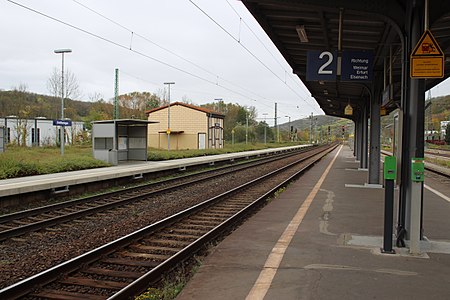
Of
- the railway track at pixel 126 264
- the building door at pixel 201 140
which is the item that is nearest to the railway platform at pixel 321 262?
the railway track at pixel 126 264

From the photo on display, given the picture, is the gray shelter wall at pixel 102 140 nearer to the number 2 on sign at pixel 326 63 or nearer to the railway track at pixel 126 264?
the railway track at pixel 126 264

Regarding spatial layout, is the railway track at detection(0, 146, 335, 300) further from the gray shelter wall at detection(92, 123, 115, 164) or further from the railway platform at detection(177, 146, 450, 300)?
the gray shelter wall at detection(92, 123, 115, 164)

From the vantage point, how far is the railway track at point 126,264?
15.3ft

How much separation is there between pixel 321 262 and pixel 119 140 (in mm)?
18829

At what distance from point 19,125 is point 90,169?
58.3 feet

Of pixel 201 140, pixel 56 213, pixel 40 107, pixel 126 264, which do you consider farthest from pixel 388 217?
pixel 40 107

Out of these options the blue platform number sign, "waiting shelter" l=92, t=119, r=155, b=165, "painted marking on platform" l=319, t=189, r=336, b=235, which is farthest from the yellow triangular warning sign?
"waiting shelter" l=92, t=119, r=155, b=165

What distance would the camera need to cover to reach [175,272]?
5.48 m

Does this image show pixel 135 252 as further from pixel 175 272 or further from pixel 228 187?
pixel 228 187

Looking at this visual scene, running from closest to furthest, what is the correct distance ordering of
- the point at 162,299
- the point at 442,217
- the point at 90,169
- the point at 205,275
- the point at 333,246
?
1. the point at 162,299
2. the point at 205,275
3. the point at 333,246
4. the point at 442,217
5. the point at 90,169

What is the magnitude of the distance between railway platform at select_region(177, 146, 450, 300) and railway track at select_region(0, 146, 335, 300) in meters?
0.51

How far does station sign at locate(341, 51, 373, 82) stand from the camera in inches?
364

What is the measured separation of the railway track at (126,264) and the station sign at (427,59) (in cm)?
389

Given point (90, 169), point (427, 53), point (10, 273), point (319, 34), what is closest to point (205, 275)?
point (10, 273)
